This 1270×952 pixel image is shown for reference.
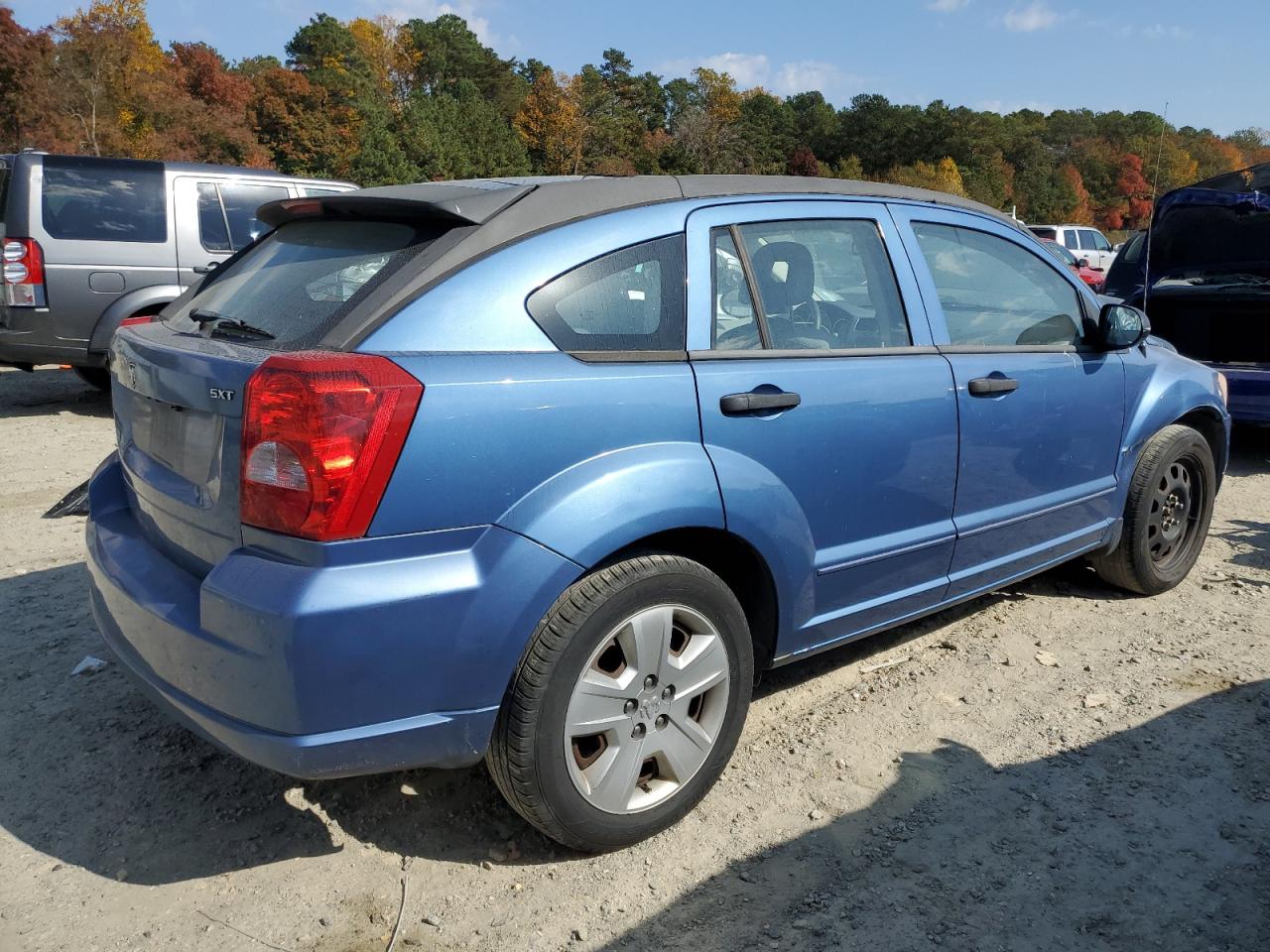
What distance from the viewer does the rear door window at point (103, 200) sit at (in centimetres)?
791

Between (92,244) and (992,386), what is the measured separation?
23.9 ft

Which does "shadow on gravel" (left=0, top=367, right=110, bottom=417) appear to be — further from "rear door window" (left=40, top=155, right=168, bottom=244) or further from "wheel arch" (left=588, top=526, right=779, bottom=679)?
"wheel arch" (left=588, top=526, right=779, bottom=679)

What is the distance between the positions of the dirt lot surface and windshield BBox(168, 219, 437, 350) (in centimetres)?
111

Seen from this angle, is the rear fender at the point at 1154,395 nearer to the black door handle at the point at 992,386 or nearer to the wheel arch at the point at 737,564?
the black door handle at the point at 992,386

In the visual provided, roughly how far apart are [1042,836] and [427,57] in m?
80.7

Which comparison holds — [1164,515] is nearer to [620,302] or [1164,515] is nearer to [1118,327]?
[1118,327]

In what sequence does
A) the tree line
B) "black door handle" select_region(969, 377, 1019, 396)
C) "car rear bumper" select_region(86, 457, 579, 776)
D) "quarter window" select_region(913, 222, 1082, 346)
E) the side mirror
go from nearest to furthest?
"car rear bumper" select_region(86, 457, 579, 776)
"black door handle" select_region(969, 377, 1019, 396)
"quarter window" select_region(913, 222, 1082, 346)
the side mirror
the tree line

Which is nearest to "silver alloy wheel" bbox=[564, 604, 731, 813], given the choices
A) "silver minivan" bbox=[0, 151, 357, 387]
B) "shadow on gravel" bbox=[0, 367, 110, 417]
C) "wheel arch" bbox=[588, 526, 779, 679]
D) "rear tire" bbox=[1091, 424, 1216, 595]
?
"wheel arch" bbox=[588, 526, 779, 679]

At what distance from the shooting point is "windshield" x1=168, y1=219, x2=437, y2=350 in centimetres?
248

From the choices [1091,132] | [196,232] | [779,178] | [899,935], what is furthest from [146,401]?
[1091,132]

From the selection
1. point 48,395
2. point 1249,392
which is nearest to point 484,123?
point 48,395

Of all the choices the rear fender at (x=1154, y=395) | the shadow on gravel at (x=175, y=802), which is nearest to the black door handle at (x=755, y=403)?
the shadow on gravel at (x=175, y=802)

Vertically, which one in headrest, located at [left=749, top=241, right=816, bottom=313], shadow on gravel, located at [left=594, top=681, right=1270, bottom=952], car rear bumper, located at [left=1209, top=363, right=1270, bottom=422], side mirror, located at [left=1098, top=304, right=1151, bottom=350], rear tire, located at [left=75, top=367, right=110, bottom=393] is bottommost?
shadow on gravel, located at [left=594, top=681, right=1270, bottom=952]

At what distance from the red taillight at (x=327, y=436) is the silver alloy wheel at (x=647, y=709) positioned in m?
0.71
